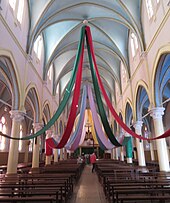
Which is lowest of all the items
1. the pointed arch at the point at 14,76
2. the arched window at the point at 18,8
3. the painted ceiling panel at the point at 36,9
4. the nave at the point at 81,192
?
the nave at the point at 81,192

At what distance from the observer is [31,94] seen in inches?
584

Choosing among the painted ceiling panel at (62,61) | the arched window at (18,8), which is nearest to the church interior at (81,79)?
the arched window at (18,8)

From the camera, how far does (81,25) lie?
15.0 m

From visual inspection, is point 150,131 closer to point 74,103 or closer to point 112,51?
point 112,51

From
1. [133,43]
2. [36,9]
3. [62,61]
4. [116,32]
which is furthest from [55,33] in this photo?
[133,43]

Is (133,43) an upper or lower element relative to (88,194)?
upper

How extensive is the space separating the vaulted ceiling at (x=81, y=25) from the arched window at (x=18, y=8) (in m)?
1.17

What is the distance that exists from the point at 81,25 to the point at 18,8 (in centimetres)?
583

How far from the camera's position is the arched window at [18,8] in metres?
9.80

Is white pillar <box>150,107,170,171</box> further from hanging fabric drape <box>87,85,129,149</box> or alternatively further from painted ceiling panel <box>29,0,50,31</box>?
painted ceiling panel <box>29,0,50,31</box>

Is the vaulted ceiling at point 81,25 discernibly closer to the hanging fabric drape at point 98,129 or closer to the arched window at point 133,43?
the arched window at point 133,43

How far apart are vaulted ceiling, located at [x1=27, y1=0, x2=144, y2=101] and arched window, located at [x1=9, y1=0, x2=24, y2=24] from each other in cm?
117

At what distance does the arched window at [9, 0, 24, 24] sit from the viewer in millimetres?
9803

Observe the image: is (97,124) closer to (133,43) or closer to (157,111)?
(157,111)
